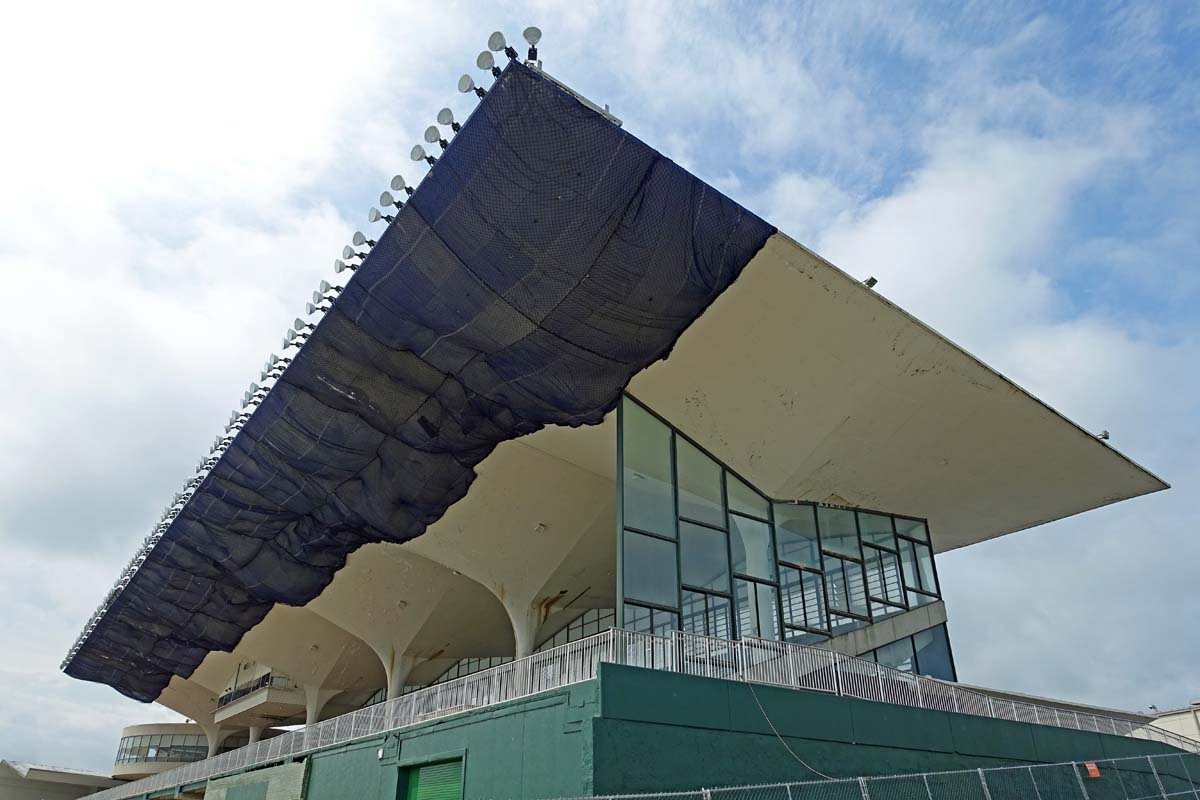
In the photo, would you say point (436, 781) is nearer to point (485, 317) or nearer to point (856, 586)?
point (485, 317)

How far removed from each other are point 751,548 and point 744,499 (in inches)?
51.0

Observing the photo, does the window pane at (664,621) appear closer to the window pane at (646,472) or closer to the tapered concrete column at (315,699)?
the window pane at (646,472)

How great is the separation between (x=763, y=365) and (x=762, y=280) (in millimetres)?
2609

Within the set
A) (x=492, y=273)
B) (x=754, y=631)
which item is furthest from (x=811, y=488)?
(x=492, y=273)

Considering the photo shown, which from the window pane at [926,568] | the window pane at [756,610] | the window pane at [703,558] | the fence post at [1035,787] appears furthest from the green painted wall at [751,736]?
the window pane at [926,568]

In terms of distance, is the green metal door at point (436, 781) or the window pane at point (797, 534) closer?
the green metal door at point (436, 781)

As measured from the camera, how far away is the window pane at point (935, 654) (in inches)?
955

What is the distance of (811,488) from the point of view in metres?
23.3

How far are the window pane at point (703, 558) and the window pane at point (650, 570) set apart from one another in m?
0.36

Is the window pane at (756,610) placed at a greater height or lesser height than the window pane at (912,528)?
lesser

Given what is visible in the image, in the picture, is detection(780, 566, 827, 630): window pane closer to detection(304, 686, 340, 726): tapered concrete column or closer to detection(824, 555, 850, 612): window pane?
detection(824, 555, 850, 612): window pane

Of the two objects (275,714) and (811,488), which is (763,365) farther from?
(275,714)

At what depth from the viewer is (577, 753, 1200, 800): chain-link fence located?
1493 cm

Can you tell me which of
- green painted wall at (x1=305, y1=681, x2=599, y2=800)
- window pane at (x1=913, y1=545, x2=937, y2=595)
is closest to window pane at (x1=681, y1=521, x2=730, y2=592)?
green painted wall at (x1=305, y1=681, x2=599, y2=800)
